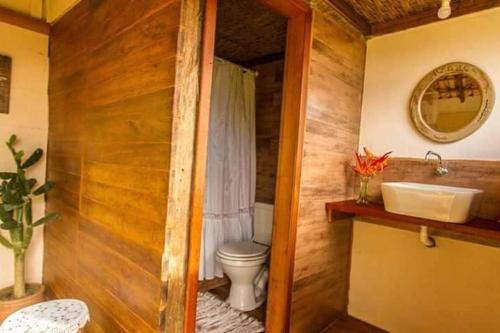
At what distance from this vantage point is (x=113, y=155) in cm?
161

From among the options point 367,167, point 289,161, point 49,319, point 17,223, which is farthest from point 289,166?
point 17,223

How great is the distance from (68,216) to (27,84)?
44.6 inches

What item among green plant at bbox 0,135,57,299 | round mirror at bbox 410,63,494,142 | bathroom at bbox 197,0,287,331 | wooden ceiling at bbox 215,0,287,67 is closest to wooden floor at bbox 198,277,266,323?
bathroom at bbox 197,0,287,331

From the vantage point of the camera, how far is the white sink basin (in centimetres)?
157

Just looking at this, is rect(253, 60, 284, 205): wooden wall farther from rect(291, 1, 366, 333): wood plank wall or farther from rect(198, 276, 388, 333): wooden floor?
rect(198, 276, 388, 333): wooden floor

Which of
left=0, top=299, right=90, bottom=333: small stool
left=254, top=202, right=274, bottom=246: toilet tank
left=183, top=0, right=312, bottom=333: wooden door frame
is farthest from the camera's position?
left=254, top=202, right=274, bottom=246: toilet tank

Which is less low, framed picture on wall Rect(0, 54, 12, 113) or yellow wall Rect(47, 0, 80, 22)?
yellow wall Rect(47, 0, 80, 22)

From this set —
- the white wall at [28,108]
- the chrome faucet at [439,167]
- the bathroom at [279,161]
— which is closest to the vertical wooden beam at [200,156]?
the bathroom at [279,161]

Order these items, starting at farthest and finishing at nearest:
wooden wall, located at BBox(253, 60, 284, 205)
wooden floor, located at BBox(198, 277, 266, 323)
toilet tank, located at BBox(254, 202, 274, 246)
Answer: wooden wall, located at BBox(253, 60, 284, 205), toilet tank, located at BBox(254, 202, 274, 246), wooden floor, located at BBox(198, 277, 266, 323)

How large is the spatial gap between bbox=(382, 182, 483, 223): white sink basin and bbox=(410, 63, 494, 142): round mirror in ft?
1.52

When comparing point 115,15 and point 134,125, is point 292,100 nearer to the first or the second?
point 134,125

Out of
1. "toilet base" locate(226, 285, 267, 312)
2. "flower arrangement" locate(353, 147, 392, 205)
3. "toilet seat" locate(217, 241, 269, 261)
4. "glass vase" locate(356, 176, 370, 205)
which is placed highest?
"flower arrangement" locate(353, 147, 392, 205)

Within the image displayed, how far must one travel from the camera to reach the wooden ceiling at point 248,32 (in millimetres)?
2145

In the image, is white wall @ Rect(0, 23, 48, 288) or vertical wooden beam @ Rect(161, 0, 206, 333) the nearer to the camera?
vertical wooden beam @ Rect(161, 0, 206, 333)
